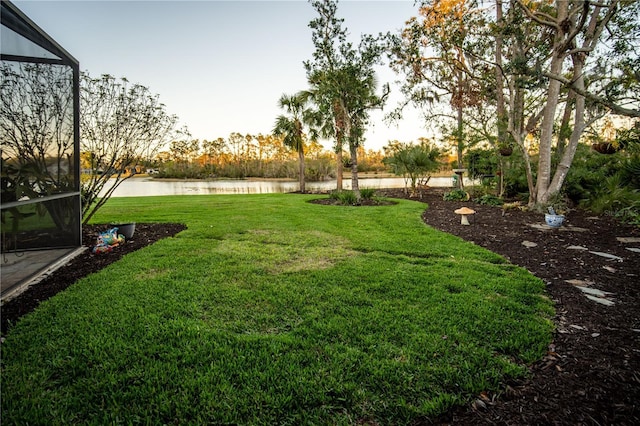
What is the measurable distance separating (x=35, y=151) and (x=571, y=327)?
6.43 meters

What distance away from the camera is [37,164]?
3812 millimetres

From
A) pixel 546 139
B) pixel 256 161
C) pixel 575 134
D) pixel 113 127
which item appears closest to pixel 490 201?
pixel 546 139

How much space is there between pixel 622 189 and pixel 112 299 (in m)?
10.8

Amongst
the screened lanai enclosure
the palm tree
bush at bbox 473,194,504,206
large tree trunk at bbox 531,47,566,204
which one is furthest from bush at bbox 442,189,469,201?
the screened lanai enclosure

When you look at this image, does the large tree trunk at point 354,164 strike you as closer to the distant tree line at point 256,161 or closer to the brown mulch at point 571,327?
the brown mulch at point 571,327

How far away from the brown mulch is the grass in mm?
120

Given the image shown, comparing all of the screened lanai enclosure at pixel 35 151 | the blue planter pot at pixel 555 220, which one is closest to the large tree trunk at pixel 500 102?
the blue planter pot at pixel 555 220

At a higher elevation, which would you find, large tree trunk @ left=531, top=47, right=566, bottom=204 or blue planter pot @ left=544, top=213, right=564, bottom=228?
large tree trunk @ left=531, top=47, right=566, bottom=204

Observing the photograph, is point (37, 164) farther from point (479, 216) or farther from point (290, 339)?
point (479, 216)

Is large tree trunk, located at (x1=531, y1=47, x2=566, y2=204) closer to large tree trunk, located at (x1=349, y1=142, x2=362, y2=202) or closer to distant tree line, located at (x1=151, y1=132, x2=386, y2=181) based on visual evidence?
large tree trunk, located at (x1=349, y1=142, x2=362, y2=202)

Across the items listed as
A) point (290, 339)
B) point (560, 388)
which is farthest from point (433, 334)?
point (290, 339)

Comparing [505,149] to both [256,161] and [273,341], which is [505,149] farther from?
[256,161]

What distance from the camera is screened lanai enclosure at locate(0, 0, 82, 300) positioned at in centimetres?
319

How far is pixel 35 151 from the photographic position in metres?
3.84
